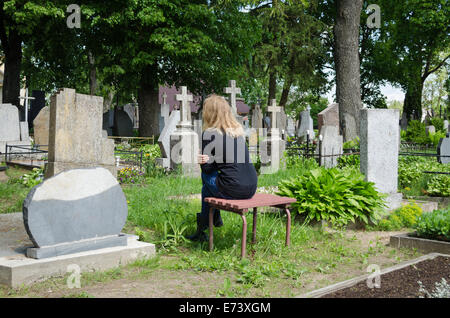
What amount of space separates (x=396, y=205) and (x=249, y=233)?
3432mm

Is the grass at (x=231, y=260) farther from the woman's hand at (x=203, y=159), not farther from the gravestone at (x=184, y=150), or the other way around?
the gravestone at (x=184, y=150)

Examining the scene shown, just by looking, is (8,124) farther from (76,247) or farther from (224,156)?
(224,156)

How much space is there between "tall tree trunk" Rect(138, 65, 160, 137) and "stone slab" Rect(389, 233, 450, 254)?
16319 millimetres

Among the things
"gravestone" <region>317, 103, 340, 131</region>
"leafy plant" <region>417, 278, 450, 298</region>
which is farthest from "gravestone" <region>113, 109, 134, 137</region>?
"leafy plant" <region>417, 278, 450, 298</region>

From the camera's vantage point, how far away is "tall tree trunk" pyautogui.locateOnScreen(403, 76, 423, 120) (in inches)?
→ 1313

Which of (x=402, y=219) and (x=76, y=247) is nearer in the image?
(x=76, y=247)

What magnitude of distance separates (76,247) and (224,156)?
1743mm

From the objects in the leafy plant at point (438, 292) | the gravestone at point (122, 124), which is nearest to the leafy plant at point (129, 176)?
the leafy plant at point (438, 292)

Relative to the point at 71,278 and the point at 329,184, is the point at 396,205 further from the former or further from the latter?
the point at 71,278

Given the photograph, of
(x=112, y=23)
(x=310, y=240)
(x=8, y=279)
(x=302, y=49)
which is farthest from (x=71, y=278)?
(x=302, y=49)

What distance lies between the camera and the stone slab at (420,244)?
5352mm

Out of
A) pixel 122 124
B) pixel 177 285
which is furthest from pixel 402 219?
pixel 122 124

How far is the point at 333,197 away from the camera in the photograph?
660 centimetres

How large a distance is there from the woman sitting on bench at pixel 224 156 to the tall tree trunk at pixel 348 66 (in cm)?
1167
